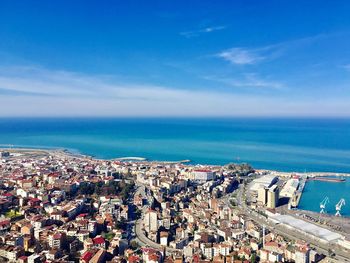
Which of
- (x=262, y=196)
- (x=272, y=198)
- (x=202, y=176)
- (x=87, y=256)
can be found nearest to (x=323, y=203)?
(x=272, y=198)

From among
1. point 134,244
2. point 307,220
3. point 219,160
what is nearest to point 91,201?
point 134,244

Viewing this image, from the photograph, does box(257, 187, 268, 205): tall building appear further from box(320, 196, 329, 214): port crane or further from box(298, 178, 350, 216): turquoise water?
box(320, 196, 329, 214): port crane

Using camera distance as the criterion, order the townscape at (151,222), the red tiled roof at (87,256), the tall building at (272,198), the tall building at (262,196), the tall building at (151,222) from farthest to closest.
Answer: the tall building at (262,196)
the tall building at (272,198)
the tall building at (151,222)
the townscape at (151,222)
the red tiled roof at (87,256)

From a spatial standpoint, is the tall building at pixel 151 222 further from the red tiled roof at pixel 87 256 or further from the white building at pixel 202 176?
the white building at pixel 202 176

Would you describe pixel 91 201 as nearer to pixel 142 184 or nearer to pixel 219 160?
pixel 142 184

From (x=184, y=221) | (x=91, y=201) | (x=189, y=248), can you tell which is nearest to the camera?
(x=189, y=248)

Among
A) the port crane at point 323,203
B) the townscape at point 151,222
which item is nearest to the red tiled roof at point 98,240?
the townscape at point 151,222
